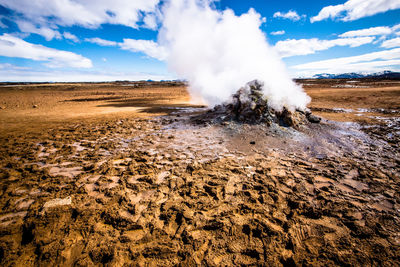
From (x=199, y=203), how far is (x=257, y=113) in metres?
4.86

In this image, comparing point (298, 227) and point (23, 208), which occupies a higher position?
point (23, 208)

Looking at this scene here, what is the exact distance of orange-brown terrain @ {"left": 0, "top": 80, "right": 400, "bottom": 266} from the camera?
2002 millimetres

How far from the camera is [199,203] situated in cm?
274

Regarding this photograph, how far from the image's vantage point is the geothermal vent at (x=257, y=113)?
21.3 feet

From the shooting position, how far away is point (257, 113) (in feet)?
21.6

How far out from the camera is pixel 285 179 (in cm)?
343

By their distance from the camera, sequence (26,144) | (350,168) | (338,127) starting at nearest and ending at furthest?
(350,168) → (26,144) → (338,127)

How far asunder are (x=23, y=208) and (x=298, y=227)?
4.08 m

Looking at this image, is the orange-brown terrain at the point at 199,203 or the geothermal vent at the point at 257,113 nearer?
the orange-brown terrain at the point at 199,203

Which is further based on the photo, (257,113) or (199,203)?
(257,113)

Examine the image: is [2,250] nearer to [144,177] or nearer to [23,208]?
[23,208]

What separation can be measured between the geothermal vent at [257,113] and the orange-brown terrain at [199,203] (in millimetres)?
1448

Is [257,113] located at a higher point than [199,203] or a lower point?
higher

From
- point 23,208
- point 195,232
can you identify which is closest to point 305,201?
point 195,232
